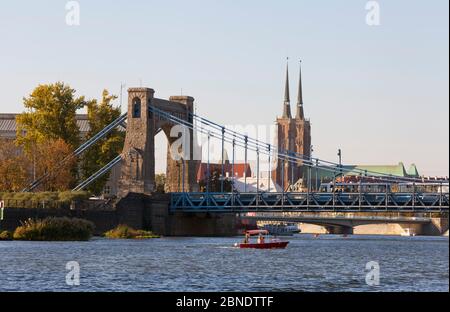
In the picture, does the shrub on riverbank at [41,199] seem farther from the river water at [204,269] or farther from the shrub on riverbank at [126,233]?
the river water at [204,269]

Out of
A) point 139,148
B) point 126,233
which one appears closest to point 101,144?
point 139,148

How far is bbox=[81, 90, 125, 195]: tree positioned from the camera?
454 ft

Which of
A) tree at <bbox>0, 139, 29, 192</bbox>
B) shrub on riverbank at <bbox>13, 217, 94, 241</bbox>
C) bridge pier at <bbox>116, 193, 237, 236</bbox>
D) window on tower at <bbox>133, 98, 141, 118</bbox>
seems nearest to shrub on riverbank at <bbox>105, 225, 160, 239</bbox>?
bridge pier at <bbox>116, 193, 237, 236</bbox>

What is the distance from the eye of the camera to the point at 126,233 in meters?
120

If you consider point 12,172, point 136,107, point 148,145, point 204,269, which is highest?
point 136,107

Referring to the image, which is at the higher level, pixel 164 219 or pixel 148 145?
pixel 148 145

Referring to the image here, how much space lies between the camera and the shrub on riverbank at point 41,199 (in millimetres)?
117688

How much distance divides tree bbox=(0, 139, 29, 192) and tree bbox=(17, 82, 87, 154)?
1.90 meters

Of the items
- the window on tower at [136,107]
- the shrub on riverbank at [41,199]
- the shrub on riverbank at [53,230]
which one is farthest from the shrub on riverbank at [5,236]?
the window on tower at [136,107]

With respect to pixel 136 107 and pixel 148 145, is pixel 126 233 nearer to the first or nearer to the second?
pixel 148 145

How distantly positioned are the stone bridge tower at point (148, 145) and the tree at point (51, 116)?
21.3ft

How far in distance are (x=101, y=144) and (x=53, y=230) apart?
3923 cm
